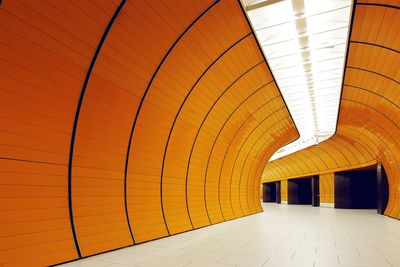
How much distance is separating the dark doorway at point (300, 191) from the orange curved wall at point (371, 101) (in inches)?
473

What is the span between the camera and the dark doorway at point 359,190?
3161 cm

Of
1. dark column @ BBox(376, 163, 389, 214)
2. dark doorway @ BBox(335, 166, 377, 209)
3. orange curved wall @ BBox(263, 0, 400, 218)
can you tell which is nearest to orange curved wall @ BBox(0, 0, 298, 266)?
orange curved wall @ BBox(263, 0, 400, 218)

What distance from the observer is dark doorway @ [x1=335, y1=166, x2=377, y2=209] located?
31.6 metres

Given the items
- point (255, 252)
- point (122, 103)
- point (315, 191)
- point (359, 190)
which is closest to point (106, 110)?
point (122, 103)

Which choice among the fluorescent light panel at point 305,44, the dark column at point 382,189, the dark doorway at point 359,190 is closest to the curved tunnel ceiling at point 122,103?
the fluorescent light panel at point 305,44

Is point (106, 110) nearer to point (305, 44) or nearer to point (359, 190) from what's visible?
point (305, 44)

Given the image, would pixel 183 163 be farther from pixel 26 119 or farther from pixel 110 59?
pixel 26 119

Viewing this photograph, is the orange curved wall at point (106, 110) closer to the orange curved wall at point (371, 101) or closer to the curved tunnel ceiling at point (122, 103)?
the curved tunnel ceiling at point (122, 103)

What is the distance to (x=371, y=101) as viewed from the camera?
15086 millimetres

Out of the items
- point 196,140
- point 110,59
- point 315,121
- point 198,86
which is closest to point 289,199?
point 315,121

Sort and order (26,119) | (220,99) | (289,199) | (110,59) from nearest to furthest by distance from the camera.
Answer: (26,119)
(110,59)
(220,99)
(289,199)

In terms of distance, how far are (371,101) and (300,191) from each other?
32.2 m

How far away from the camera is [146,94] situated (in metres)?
9.38

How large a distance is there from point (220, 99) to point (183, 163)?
2.96m
